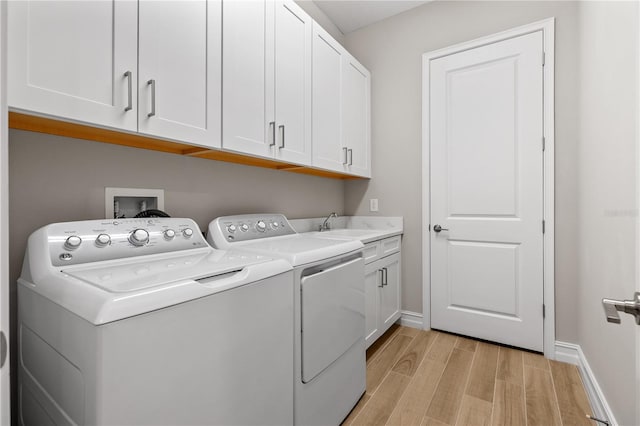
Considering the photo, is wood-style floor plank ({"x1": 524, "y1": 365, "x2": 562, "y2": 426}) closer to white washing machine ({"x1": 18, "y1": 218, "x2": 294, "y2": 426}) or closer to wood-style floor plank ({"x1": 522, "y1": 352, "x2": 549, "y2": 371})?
wood-style floor plank ({"x1": 522, "y1": 352, "x2": 549, "y2": 371})

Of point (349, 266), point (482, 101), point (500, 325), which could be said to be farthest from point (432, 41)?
point (500, 325)

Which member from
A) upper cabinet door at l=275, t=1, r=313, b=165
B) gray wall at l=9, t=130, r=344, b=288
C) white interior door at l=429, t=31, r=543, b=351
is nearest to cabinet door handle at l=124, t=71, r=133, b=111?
gray wall at l=9, t=130, r=344, b=288

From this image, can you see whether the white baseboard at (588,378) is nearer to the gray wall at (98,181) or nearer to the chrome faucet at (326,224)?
the chrome faucet at (326,224)

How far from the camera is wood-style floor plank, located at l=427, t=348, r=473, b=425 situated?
1.55 meters

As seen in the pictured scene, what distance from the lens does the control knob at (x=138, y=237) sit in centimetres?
113

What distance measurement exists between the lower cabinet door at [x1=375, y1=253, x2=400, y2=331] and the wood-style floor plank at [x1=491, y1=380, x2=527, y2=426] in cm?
81

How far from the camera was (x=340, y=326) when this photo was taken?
1.45 m

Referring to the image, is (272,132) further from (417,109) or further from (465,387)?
(465,387)

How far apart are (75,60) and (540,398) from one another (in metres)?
2.60

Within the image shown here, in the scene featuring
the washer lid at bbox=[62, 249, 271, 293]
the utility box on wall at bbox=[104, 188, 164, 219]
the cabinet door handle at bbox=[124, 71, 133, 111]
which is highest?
the cabinet door handle at bbox=[124, 71, 133, 111]

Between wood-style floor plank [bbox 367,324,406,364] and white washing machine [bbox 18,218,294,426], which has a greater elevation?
white washing machine [bbox 18,218,294,426]

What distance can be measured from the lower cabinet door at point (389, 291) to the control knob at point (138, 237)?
1.57 meters

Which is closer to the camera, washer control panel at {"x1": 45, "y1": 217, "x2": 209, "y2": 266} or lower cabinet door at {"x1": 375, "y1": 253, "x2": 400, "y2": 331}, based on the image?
washer control panel at {"x1": 45, "y1": 217, "x2": 209, "y2": 266}

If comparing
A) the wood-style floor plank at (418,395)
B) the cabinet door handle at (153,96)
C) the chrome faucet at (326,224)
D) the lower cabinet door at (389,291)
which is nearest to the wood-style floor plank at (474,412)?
the wood-style floor plank at (418,395)
